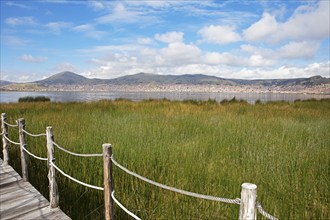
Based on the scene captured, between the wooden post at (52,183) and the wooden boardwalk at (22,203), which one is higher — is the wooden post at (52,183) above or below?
above

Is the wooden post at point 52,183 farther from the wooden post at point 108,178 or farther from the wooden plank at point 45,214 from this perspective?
the wooden post at point 108,178

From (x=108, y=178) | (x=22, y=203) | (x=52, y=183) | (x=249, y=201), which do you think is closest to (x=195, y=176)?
(x=108, y=178)

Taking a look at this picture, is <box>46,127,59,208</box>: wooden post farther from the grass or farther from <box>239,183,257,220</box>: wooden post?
<box>239,183,257,220</box>: wooden post

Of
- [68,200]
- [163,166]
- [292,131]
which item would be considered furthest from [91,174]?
[292,131]

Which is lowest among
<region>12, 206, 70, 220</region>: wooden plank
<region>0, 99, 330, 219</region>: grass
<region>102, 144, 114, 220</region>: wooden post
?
<region>12, 206, 70, 220</region>: wooden plank

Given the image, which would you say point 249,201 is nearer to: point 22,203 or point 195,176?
point 195,176

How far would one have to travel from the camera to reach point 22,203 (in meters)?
3.71

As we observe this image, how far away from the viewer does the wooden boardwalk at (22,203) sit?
11.0 feet

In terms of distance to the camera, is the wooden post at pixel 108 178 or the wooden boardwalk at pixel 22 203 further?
the wooden boardwalk at pixel 22 203

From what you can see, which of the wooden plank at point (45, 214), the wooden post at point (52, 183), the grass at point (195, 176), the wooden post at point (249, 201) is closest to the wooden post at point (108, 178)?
the grass at point (195, 176)

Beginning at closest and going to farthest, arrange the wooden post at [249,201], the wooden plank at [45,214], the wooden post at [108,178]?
the wooden post at [249,201]
the wooden post at [108,178]
the wooden plank at [45,214]

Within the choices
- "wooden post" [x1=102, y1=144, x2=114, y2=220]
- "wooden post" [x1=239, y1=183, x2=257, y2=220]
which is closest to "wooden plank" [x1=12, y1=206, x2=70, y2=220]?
"wooden post" [x1=102, y1=144, x2=114, y2=220]

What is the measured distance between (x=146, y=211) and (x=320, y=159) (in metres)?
3.93

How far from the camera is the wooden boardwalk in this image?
334 cm
